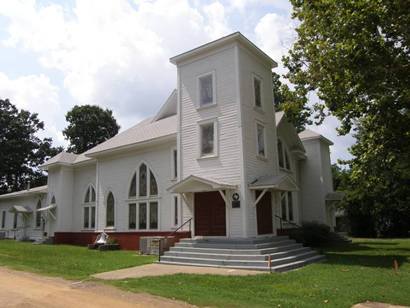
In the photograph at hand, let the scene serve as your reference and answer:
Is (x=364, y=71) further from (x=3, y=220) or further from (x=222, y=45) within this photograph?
(x=3, y=220)

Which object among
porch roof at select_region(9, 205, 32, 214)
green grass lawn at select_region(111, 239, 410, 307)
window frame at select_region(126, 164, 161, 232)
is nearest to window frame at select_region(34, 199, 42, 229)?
porch roof at select_region(9, 205, 32, 214)

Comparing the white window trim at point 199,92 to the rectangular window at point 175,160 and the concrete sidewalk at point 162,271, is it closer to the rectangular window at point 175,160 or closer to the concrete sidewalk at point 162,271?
the rectangular window at point 175,160

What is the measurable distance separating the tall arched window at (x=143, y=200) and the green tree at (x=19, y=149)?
36.2 meters

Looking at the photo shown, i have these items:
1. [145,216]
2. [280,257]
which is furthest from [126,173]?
[280,257]

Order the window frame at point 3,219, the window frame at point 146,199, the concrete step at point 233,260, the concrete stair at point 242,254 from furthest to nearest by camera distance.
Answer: the window frame at point 3,219 < the window frame at point 146,199 < the concrete stair at point 242,254 < the concrete step at point 233,260

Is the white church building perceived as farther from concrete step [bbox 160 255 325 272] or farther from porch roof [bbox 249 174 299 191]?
concrete step [bbox 160 255 325 272]

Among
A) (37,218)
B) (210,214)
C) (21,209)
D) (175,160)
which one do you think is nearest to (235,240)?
(210,214)

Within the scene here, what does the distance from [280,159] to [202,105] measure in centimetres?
681

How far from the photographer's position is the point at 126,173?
922 inches

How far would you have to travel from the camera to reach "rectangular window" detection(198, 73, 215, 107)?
18734 mm

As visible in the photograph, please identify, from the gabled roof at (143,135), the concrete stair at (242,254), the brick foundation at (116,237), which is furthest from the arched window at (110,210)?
the concrete stair at (242,254)

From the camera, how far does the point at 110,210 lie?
23938 millimetres

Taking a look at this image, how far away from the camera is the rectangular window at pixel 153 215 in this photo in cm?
2141

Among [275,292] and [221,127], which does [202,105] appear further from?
[275,292]
